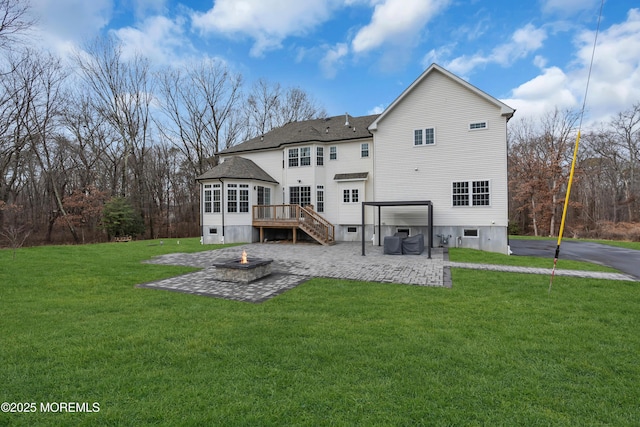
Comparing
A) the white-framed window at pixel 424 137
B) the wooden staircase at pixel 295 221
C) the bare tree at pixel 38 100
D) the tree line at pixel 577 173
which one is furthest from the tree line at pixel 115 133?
the tree line at pixel 577 173

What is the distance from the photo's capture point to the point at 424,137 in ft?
52.0

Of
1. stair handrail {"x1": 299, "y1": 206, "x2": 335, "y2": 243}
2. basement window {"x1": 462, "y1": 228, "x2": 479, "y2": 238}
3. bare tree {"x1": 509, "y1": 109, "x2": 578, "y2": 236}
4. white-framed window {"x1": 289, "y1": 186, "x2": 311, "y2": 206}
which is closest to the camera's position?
basement window {"x1": 462, "y1": 228, "x2": 479, "y2": 238}

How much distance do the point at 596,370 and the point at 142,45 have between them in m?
34.5

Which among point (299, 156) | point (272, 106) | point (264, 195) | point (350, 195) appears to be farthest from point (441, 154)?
point (272, 106)

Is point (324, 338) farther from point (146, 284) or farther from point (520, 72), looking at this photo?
point (520, 72)

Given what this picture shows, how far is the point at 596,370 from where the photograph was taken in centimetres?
338

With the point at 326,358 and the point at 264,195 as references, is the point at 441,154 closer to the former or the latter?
the point at 264,195

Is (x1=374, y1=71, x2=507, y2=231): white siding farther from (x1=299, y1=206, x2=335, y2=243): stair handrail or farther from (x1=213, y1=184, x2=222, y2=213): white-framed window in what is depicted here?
(x1=213, y1=184, x2=222, y2=213): white-framed window

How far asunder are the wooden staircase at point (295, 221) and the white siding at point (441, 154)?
3561mm

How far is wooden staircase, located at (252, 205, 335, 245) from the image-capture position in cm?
1688

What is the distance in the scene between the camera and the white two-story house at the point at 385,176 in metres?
14.7

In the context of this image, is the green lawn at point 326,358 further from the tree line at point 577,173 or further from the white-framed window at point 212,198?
the tree line at point 577,173

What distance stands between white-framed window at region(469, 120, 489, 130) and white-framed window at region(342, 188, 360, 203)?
7106mm

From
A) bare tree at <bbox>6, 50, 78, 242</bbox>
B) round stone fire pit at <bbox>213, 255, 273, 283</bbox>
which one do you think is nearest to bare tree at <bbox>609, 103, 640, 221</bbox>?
round stone fire pit at <bbox>213, 255, 273, 283</bbox>
